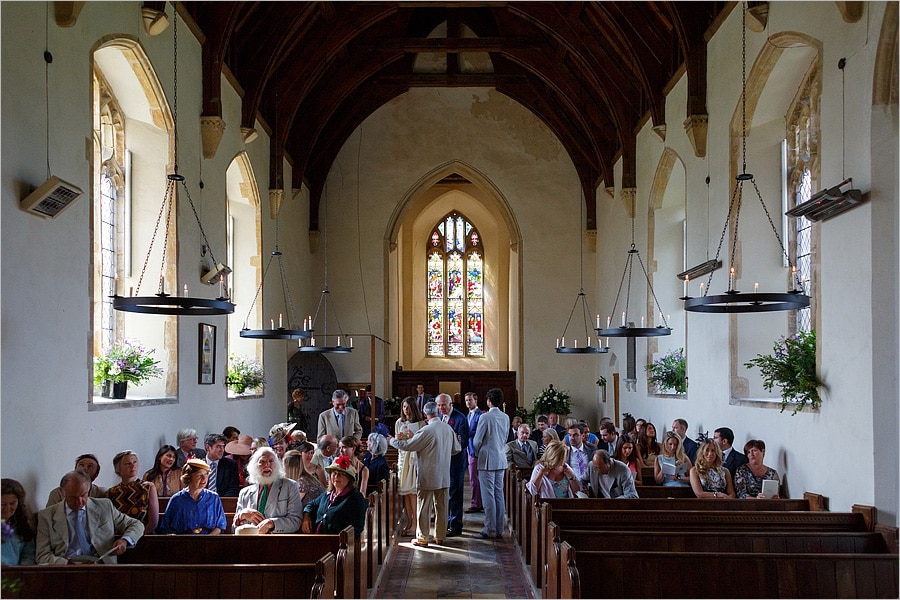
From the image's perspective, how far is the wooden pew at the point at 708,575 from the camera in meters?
4.48

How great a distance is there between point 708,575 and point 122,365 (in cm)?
531

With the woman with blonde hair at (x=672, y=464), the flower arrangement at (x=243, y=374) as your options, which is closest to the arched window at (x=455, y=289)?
the flower arrangement at (x=243, y=374)

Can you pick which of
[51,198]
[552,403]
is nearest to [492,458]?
[51,198]

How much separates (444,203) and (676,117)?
11559 millimetres

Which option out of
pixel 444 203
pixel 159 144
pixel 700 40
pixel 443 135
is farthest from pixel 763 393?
pixel 444 203

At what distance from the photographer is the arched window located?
875 inches

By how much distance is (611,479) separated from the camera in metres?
7.45

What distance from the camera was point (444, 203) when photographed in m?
22.6

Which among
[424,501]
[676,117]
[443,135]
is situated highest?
[443,135]

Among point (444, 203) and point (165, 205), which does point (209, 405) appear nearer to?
point (165, 205)

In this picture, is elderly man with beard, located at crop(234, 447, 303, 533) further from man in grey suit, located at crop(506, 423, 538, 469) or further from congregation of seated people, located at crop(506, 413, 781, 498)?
man in grey suit, located at crop(506, 423, 538, 469)

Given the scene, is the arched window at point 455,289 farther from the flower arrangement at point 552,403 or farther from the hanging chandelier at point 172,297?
the hanging chandelier at point 172,297

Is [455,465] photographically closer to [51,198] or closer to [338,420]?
[338,420]

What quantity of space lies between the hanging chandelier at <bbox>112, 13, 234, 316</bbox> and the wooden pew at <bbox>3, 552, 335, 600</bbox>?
81.0 inches
